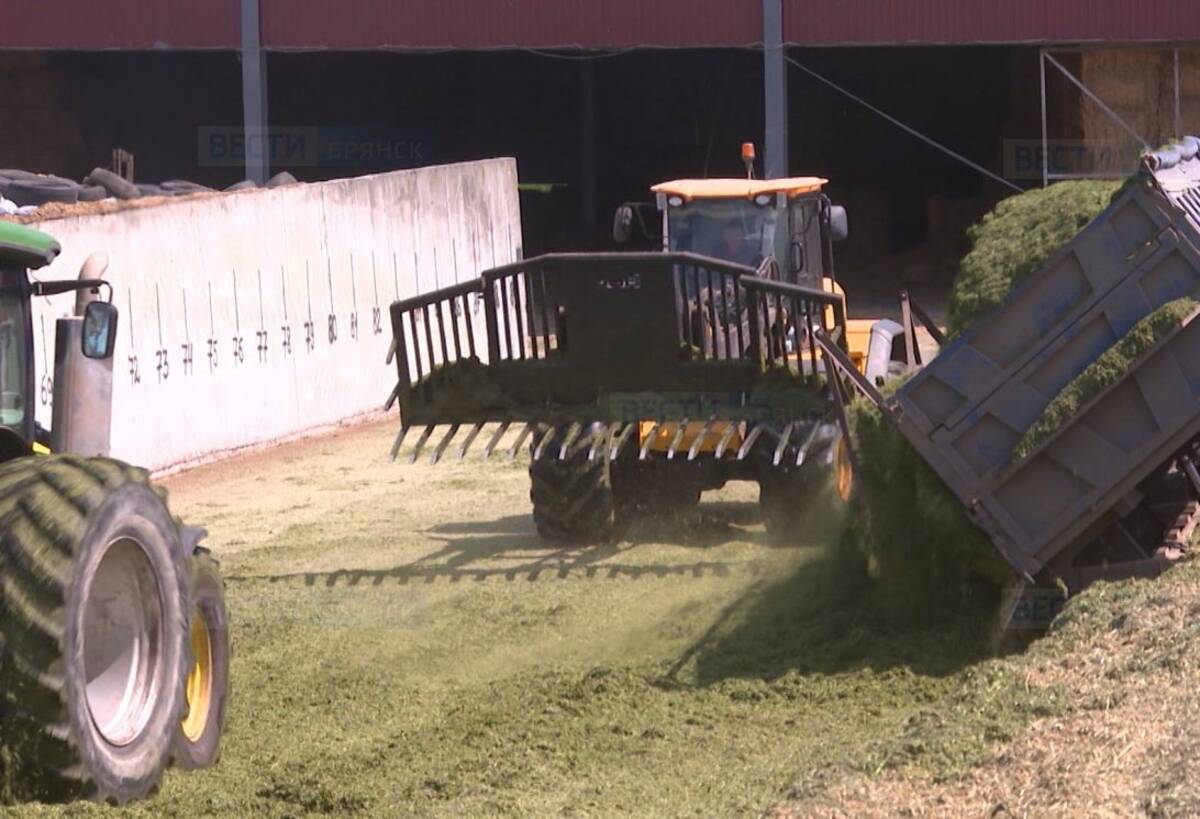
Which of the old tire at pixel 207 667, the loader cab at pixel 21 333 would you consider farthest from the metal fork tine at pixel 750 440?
the loader cab at pixel 21 333

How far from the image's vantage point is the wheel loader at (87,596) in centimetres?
583

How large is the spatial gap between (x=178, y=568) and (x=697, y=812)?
2011 millimetres

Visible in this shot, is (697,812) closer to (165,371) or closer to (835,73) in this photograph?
(165,371)

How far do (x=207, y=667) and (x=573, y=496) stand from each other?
4.73m

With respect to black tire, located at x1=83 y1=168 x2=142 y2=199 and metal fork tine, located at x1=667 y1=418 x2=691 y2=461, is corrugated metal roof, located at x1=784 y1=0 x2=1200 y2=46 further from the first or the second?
metal fork tine, located at x1=667 y1=418 x2=691 y2=461

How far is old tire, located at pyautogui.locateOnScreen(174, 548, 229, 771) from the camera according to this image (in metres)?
7.12

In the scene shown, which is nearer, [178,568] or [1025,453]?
[178,568]

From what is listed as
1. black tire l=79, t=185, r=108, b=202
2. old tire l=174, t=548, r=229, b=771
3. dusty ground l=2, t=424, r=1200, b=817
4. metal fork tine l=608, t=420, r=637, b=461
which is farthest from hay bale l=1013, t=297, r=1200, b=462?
black tire l=79, t=185, r=108, b=202

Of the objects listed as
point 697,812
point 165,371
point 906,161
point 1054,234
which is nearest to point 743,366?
point 1054,234

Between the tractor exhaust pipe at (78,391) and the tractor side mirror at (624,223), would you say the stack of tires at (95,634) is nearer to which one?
the tractor exhaust pipe at (78,391)

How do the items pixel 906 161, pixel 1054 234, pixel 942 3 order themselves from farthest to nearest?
pixel 906 161 < pixel 942 3 < pixel 1054 234

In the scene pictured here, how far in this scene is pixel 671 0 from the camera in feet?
83.8

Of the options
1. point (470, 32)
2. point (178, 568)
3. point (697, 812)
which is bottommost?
point (697, 812)

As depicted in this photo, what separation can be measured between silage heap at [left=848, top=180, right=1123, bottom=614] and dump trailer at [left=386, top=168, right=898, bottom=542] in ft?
4.03
